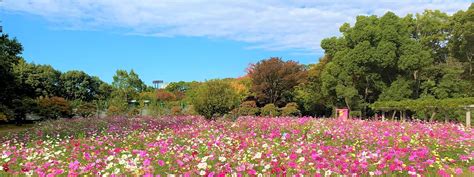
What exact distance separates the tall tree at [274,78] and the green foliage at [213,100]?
10597 mm

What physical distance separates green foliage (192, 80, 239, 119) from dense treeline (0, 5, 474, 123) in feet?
0.15

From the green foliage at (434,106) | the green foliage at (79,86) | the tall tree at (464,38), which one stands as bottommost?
the green foliage at (434,106)

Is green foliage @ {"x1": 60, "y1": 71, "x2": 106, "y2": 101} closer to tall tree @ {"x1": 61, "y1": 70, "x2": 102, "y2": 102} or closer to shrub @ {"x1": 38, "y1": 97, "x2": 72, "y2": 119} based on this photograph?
tall tree @ {"x1": 61, "y1": 70, "x2": 102, "y2": 102}

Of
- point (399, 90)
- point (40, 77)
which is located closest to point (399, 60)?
point (399, 90)

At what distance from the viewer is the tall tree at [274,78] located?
2960cm

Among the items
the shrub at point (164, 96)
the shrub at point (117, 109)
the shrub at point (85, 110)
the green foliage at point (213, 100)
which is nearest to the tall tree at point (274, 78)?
the shrub at point (117, 109)

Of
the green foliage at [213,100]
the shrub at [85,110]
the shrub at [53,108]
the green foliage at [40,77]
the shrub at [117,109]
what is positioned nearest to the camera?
the green foliage at [213,100]

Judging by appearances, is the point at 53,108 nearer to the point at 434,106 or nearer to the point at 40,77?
the point at 40,77

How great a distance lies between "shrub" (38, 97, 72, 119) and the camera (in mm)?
24969

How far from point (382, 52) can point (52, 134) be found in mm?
19130

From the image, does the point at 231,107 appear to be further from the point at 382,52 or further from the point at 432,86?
the point at 432,86

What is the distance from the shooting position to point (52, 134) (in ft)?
39.9

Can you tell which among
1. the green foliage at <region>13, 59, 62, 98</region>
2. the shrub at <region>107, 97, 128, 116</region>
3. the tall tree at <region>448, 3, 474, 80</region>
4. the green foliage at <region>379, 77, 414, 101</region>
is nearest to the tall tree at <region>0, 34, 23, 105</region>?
the shrub at <region>107, 97, 128, 116</region>

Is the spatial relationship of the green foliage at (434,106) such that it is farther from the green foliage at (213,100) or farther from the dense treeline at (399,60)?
the green foliage at (213,100)
